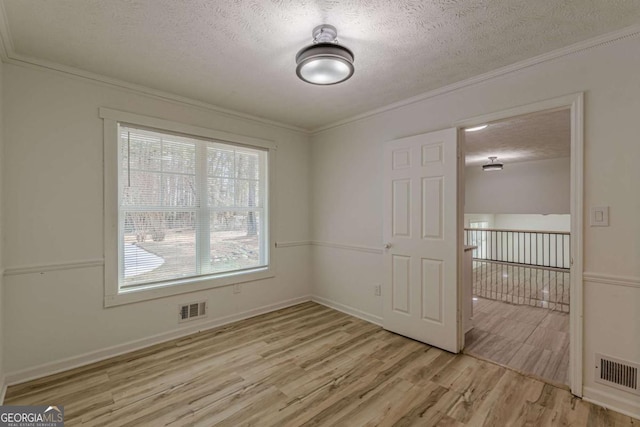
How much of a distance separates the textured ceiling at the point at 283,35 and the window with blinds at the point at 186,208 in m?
0.72

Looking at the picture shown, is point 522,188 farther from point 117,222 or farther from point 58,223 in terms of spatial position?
point 58,223

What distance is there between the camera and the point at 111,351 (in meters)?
2.73

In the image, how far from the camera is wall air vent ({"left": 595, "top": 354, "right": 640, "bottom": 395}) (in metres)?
1.95

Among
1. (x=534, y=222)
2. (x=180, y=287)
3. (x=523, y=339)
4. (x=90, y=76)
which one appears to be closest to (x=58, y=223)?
(x=180, y=287)

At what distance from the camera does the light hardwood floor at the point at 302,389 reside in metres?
1.93

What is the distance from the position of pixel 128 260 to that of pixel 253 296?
1.50 metres

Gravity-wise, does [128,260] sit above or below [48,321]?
above

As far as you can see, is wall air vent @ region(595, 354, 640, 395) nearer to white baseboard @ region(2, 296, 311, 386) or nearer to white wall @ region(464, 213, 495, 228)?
Result: white baseboard @ region(2, 296, 311, 386)

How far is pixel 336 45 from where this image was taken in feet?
6.45

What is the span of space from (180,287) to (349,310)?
6.96 feet

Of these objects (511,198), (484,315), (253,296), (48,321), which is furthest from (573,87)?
(511,198)

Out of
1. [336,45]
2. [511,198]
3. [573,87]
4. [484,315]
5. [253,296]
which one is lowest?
[484,315]

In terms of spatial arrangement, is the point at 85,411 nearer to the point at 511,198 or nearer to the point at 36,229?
the point at 36,229

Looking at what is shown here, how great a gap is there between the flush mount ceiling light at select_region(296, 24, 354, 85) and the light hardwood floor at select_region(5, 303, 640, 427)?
242cm
